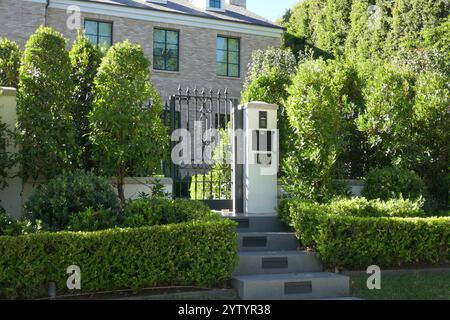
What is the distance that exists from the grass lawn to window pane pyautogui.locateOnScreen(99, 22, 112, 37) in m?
14.3

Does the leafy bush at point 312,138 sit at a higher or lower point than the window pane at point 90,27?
lower

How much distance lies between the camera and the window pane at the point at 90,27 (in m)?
17.9

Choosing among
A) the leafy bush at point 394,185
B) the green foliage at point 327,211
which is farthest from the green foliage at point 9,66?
the leafy bush at point 394,185

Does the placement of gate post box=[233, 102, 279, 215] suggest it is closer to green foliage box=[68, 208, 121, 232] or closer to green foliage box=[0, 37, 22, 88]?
green foliage box=[68, 208, 121, 232]

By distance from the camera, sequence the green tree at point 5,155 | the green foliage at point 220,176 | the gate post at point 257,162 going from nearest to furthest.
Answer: the green tree at point 5,155, the gate post at point 257,162, the green foliage at point 220,176

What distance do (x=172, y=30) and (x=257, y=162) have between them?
12.2 metres

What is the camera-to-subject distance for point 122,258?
5.70m

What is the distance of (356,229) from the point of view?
22.2 ft

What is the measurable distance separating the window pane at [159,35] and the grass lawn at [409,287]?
564 inches

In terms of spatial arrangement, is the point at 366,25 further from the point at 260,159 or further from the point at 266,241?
the point at 266,241

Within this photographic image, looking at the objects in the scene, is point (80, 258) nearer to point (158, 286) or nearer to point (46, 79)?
point (158, 286)

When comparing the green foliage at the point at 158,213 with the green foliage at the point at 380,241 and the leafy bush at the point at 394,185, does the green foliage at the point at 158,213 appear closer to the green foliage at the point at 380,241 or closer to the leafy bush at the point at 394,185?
the green foliage at the point at 380,241

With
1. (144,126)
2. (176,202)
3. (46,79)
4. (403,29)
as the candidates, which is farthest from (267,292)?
(403,29)
